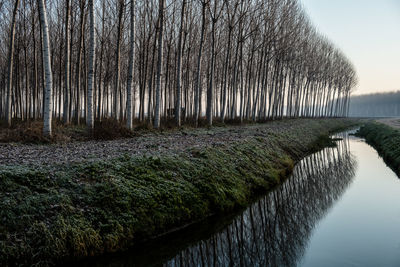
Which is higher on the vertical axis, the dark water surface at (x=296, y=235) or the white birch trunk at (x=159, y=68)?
the white birch trunk at (x=159, y=68)

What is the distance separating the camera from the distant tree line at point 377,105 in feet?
450

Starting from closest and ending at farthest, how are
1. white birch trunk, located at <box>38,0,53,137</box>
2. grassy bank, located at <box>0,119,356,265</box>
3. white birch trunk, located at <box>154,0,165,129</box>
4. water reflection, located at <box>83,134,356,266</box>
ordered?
grassy bank, located at <box>0,119,356,265</box>, water reflection, located at <box>83,134,356,266</box>, white birch trunk, located at <box>38,0,53,137</box>, white birch trunk, located at <box>154,0,165,129</box>

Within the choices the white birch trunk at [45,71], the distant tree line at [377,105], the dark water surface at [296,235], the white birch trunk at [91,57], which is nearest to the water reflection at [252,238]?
the dark water surface at [296,235]

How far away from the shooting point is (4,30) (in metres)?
27.5

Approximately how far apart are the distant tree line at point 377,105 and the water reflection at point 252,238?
152 m

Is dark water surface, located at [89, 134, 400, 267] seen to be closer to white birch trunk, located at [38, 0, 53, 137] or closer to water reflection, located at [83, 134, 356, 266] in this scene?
water reflection, located at [83, 134, 356, 266]

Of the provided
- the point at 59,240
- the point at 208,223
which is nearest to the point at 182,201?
the point at 208,223

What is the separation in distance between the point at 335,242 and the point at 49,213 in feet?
21.4

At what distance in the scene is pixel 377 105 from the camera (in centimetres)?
14812

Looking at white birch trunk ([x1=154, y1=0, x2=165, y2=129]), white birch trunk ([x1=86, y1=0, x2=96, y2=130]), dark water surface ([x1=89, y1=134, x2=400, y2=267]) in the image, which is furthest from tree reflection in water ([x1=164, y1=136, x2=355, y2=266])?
white birch trunk ([x1=86, y1=0, x2=96, y2=130])

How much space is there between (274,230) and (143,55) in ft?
58.4

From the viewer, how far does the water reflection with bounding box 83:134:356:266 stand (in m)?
6.00

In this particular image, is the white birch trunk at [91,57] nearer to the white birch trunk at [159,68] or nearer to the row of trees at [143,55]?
the row of trees at [143,55]

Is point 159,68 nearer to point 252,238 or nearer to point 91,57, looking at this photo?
point 91,57
